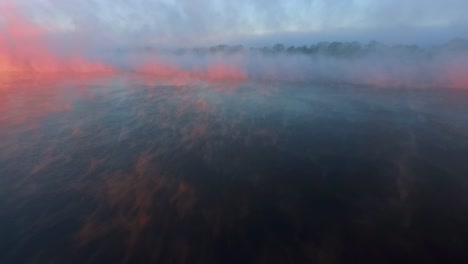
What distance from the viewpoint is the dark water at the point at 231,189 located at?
8.50 m

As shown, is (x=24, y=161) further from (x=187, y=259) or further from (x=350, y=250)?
(x=350, y=250)

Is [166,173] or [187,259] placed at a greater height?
[187,259]

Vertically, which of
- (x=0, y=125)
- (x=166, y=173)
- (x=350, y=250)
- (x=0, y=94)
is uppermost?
(x=350, y=250)

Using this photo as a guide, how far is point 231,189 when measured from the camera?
12.0m

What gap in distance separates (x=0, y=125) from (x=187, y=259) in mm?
23015

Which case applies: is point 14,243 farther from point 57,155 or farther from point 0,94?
point 0,94

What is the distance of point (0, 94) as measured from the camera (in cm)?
3450

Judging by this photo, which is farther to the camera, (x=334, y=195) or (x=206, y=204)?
(x=334, y=195)

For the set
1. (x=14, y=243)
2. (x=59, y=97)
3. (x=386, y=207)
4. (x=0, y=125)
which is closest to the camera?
(x=14, y=243)

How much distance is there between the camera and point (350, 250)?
27.5 ft

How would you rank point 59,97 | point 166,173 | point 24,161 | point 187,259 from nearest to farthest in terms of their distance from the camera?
point 187,259 → point 166,173 → point 24,161 → point 59,97

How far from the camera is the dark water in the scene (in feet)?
27.9

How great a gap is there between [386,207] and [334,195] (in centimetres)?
214

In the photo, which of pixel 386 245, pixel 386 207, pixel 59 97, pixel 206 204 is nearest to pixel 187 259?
pixel 206 204
